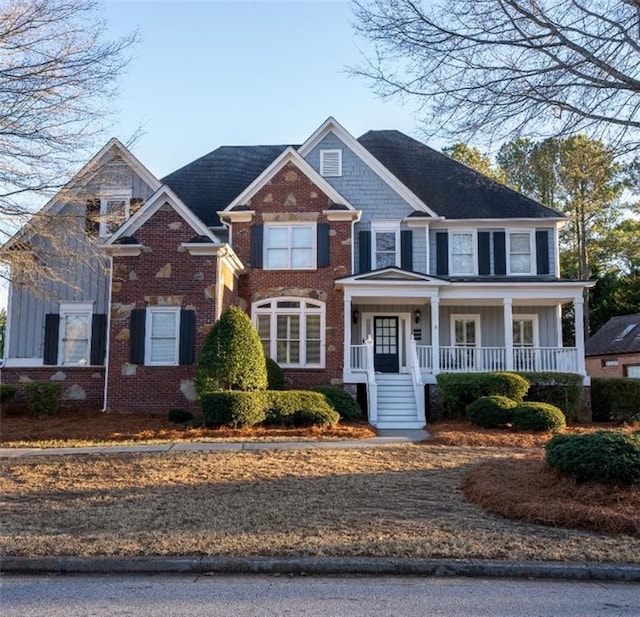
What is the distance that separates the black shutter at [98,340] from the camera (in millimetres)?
17719

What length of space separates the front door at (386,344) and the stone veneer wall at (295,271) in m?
1.94

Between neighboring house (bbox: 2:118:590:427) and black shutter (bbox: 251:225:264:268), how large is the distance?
38 mm

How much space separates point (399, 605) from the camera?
4.54 metres

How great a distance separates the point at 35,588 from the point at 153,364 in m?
11.0

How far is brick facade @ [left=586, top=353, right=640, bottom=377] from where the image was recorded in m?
30.2

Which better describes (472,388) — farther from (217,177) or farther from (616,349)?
(616,349)

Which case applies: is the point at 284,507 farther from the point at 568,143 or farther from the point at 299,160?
the point at 299,160

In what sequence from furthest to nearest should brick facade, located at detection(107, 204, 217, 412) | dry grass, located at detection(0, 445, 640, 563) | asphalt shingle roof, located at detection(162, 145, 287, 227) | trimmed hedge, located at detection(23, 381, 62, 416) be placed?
asphalt shingle roof, located at detection(162, 145, 287, 227)
trimmed hedge, located at detection(23, 381, 62, 416)
brick facade, located at detection(107, 204, 217, 412)
dry grass, located at detection(0, 445, 640, 563)

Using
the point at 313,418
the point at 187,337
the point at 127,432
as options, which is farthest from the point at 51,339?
the point at 313,418

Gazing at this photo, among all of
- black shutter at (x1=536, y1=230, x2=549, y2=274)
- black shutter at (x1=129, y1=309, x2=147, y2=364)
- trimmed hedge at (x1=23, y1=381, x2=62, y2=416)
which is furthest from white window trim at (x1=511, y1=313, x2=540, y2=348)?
trimmed hedge at (x1=23, y1=381, x2=62, y2=416)

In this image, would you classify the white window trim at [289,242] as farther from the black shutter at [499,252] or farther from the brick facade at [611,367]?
the brick facade at [611,367]

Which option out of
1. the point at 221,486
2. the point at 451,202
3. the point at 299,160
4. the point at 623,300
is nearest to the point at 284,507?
the point at 221,486

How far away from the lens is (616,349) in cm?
3109

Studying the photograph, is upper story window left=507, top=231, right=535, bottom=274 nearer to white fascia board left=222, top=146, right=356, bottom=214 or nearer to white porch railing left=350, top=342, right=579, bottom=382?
white porch railing left=350, top=342, right=579, bottom=382
